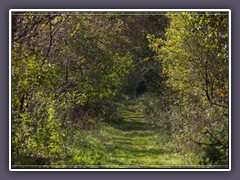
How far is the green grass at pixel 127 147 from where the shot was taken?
9.16 m

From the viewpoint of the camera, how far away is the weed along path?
30.1ft

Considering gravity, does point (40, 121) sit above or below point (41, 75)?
below

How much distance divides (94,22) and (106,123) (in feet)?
8.09

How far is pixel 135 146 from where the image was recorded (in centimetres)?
1039

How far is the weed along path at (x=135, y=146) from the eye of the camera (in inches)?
361

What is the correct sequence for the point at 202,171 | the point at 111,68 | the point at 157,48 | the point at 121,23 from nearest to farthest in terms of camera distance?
the point at 202,171
the point at 121,23
the point at 157,48
the point at 111,68

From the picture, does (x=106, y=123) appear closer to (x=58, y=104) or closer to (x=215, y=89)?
(x=58, y=104)

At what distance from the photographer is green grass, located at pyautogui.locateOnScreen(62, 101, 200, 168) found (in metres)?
9.16

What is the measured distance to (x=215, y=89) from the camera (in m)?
9.91

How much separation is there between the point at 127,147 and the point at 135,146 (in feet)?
0.54

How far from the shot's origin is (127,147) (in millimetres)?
10398
